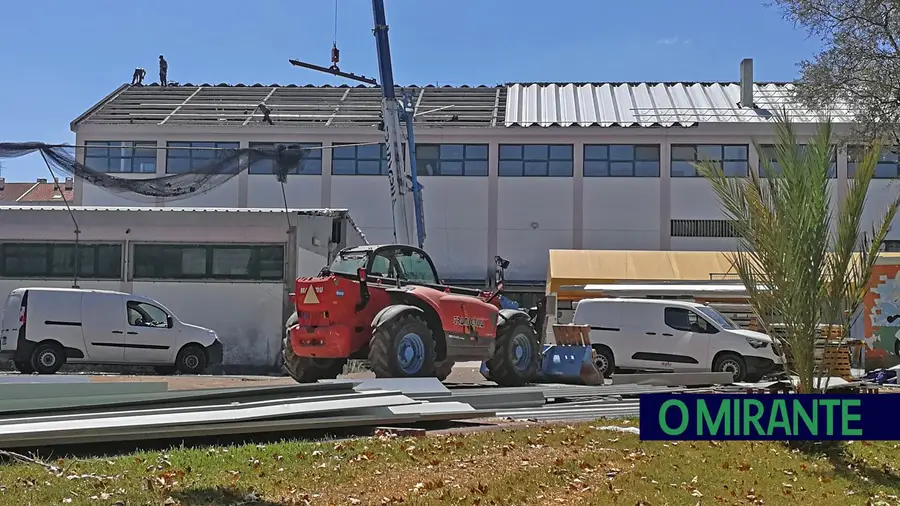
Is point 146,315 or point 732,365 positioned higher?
point 146,315

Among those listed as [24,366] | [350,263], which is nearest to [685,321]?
[350,263]

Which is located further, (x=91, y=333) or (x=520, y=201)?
(x=520, y=201)

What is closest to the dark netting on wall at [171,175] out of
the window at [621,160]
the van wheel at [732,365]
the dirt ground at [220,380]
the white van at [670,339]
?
the dirt ground at [220,380]

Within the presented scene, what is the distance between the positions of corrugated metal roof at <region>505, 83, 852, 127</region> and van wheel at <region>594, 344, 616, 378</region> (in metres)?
17.7

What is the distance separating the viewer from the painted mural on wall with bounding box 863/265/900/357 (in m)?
22.5

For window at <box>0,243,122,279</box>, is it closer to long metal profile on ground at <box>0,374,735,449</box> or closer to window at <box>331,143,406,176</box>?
long metal profile on ground at <box>0,374,735,449</box>

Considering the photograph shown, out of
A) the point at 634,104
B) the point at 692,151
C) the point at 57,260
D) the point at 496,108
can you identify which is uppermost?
the point at 634,104

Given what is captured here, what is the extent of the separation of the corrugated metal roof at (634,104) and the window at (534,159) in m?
0.90

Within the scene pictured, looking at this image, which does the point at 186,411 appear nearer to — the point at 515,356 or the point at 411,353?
the point at 411,353

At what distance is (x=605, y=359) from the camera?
19484 mm

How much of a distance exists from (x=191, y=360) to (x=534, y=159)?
19.5 metres

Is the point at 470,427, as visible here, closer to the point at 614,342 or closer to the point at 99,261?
→ the point at 614,342

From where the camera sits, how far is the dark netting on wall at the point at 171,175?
2003cm

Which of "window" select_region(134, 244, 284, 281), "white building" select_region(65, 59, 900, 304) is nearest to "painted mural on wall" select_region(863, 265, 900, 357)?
"white building" select_region(65, 59, 900, 304)
